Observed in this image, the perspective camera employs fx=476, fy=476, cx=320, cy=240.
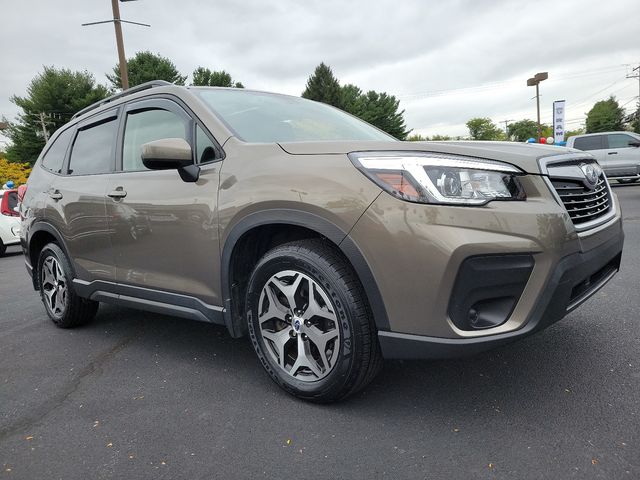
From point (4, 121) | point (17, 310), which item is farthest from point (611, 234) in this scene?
point (4, 121)

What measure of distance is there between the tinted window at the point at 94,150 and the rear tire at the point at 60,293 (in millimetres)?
702

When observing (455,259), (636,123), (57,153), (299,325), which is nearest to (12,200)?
(57,153)

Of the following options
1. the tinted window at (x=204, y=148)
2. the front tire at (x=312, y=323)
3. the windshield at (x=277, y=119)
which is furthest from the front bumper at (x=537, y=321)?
the tinted window at (x=204, y=148)

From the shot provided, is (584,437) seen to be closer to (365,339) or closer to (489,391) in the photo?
(489,391)

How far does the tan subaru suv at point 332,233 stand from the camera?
1836 mm

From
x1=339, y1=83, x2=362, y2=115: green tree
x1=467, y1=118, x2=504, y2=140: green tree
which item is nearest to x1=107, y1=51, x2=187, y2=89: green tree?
x1=339, y1=83, x2=362, y2=115: green tree

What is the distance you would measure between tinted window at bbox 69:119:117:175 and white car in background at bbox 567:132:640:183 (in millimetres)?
14817

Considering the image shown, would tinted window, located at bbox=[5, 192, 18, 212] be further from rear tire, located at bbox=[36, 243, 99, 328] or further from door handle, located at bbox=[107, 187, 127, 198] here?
door handle, located at bbox=[107, 187, 127, 198]

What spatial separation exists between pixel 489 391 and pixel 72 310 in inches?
124

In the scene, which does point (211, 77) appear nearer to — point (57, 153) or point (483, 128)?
point (57, 153)

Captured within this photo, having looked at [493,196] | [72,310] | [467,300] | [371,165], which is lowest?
[72,310]

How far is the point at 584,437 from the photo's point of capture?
1.89 m

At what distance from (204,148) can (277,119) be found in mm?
515

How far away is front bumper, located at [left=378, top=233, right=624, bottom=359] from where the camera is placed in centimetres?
184
